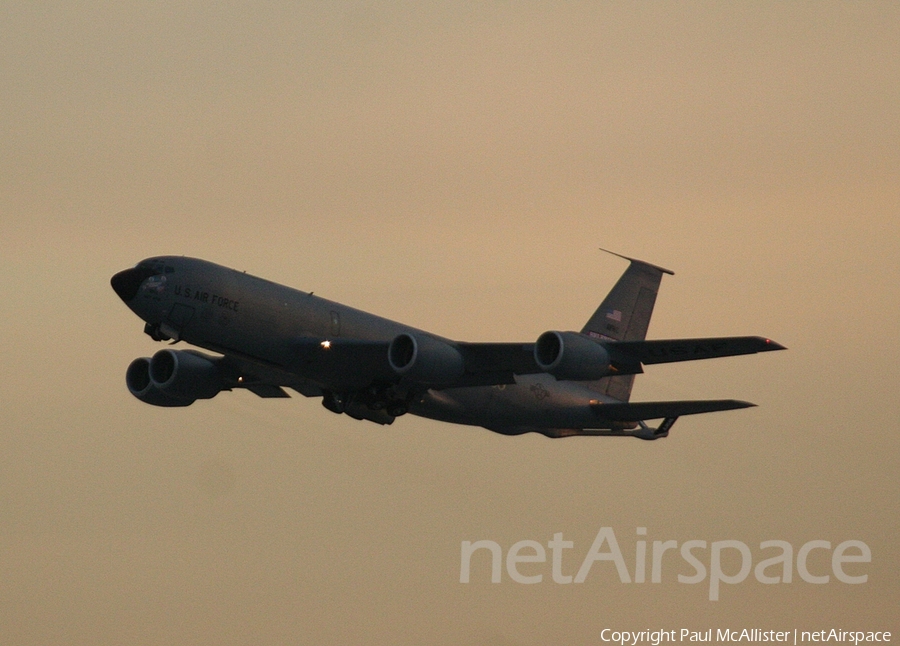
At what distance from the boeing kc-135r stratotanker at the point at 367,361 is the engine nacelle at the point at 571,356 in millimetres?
44

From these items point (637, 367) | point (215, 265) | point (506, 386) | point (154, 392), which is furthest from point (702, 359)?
point (154, 392)

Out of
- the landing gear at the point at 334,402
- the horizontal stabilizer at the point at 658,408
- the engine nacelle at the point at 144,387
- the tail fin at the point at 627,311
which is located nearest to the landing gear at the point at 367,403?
the landing gear at the point at 334,402

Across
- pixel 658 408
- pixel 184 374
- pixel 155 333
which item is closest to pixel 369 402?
pixel 184 374

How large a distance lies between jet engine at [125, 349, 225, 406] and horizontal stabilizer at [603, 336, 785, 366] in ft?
Answer: 51.3

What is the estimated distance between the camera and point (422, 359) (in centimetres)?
5566

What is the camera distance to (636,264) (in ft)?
226

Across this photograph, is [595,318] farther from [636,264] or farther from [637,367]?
[637,367]

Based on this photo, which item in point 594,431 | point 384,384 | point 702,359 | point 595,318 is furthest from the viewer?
point 595,318

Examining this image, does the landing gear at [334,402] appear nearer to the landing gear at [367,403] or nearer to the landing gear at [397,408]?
the landing gear at [367,403]

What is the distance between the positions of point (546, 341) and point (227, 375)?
13.4 metres

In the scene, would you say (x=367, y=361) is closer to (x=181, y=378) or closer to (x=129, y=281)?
(x=181, y=378)

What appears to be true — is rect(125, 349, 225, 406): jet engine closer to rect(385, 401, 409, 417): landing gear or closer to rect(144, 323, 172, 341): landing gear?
rect(144, 323, 172, 341): landing gear

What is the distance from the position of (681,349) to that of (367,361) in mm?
11023

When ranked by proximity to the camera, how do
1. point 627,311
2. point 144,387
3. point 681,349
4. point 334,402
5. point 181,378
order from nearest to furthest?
point 681,349
point 334,402
point 181,378
point 144,387
point 627,311
